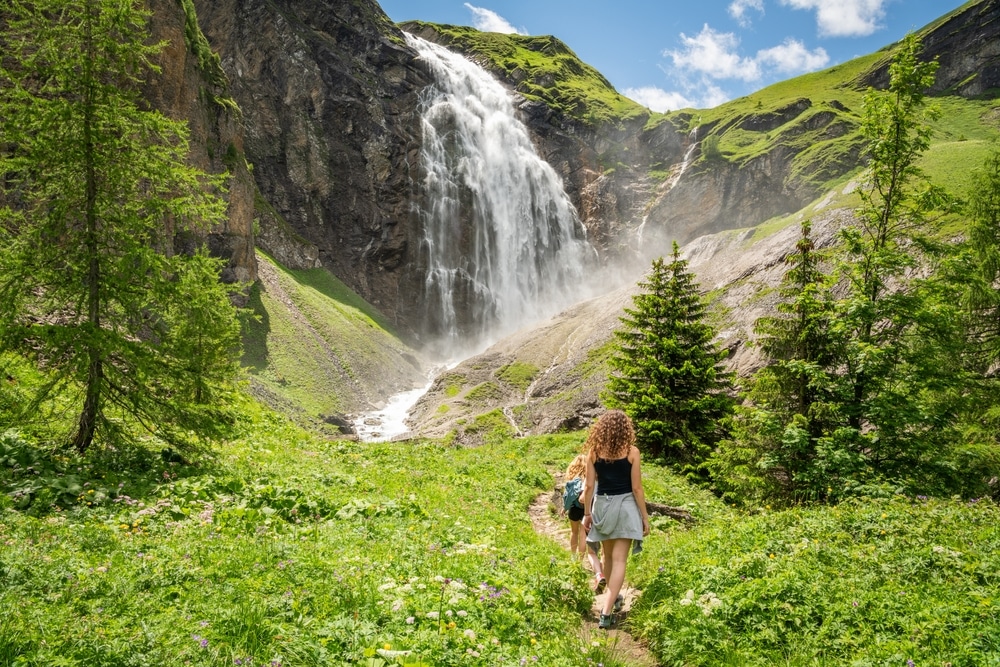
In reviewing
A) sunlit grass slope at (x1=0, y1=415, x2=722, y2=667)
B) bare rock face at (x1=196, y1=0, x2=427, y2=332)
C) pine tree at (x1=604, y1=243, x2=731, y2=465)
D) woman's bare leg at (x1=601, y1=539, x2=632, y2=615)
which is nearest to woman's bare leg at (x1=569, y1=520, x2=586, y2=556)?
sunlit grass slope at (x1=0, y1=415, x2=722, y2=667)

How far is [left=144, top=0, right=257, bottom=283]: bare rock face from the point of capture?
36.6m

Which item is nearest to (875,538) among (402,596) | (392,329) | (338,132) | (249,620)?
(402,596)

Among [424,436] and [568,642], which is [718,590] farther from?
[424,436]

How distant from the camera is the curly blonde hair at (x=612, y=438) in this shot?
670cm

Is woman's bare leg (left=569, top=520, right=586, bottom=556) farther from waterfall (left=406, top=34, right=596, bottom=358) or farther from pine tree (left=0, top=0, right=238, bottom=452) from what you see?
waterfall (left=406, top=34, right=596, bottom=358)

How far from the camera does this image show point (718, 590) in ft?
18.8

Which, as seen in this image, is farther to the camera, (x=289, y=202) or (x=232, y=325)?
(x=289, y=202)

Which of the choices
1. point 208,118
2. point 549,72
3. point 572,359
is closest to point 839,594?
point 572,359

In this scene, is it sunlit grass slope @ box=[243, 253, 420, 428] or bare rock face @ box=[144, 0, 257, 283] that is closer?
bare rock face @ box=[144, 0, 257, 283]

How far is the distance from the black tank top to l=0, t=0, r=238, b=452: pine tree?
807cm

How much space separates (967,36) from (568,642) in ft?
368

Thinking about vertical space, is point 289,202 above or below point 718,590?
above

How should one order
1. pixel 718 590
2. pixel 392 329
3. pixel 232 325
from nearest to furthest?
pixel 718 590, pixel 232 325, pixel 392 329

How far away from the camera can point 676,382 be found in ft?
60.2
